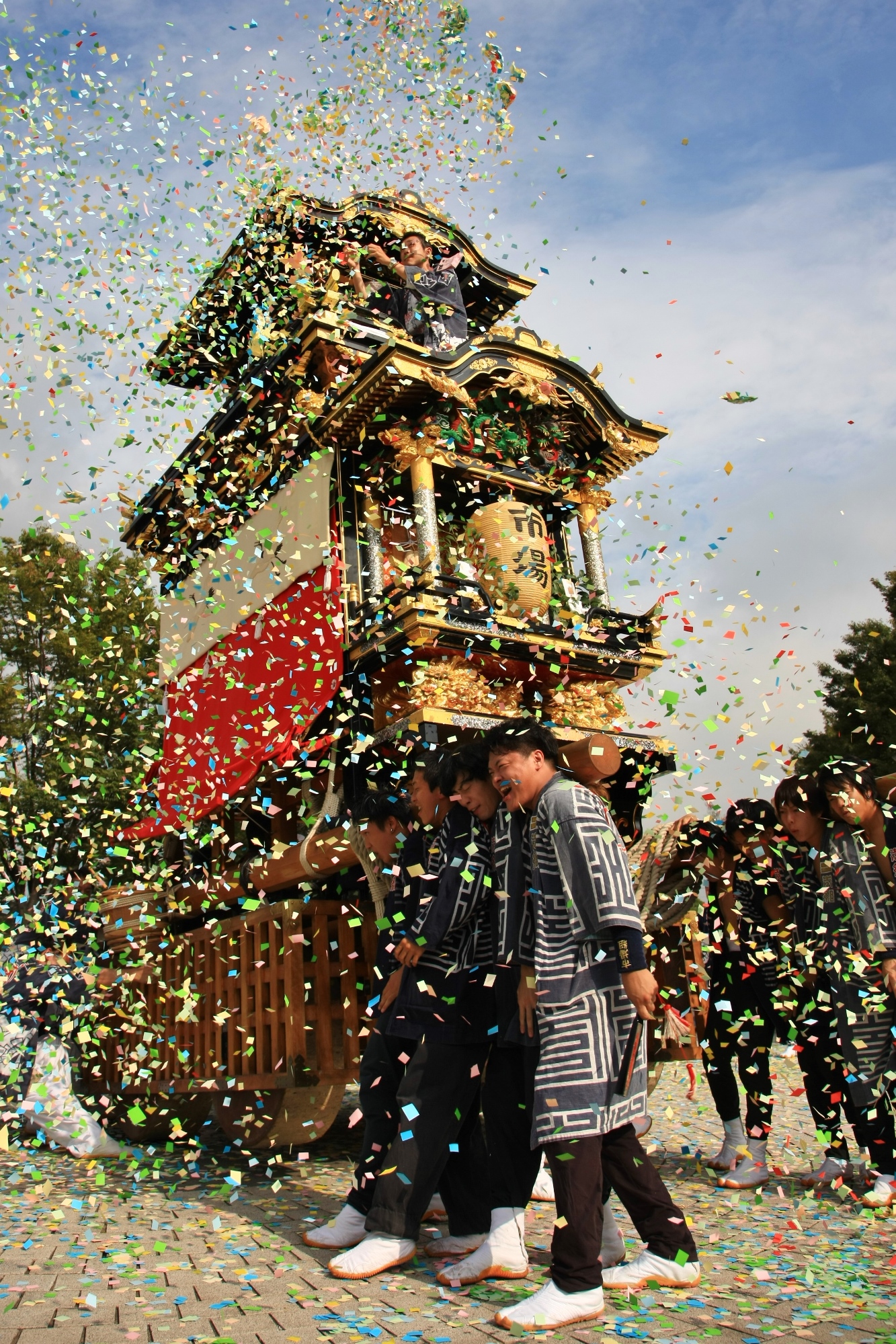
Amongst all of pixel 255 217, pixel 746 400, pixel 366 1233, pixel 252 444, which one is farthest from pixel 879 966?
pixel 255 217

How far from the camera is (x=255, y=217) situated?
41.4 feet

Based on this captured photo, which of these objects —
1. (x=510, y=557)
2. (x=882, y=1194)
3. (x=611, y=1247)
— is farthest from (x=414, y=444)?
(x=611, y=1247)

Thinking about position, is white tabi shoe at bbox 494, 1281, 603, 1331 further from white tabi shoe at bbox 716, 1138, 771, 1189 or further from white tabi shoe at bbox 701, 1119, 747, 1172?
white tabi shoe at bbox 701, 1119, 747, 1172

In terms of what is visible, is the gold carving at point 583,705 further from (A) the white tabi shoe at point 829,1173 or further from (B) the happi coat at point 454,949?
(B) the happi coat at point 454,949

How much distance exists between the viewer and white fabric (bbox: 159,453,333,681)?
11531mm

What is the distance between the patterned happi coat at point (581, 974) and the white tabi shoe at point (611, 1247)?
0.62 meters

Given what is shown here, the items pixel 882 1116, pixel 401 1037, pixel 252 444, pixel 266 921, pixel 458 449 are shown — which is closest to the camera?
pixel 401 1037

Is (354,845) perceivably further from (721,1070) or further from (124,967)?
(124,967)

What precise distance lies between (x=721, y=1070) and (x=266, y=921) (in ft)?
9.21

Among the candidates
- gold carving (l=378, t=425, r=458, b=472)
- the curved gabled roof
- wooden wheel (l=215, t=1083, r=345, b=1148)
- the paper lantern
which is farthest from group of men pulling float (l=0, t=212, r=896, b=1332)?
the curved gabled roof

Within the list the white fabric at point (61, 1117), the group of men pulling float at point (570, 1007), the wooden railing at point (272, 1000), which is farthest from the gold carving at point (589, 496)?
the white fabric at point (61, 1117)

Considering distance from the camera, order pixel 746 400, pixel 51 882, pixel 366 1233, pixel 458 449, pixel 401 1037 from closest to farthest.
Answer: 1. pixel 366 1233
2. pixel 401 1037
3. pixel 746 400
4. pixel 51 882
5. pixel 458 449

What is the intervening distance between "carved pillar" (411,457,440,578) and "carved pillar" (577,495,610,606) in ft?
8.50

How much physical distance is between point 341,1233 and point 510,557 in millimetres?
8843
